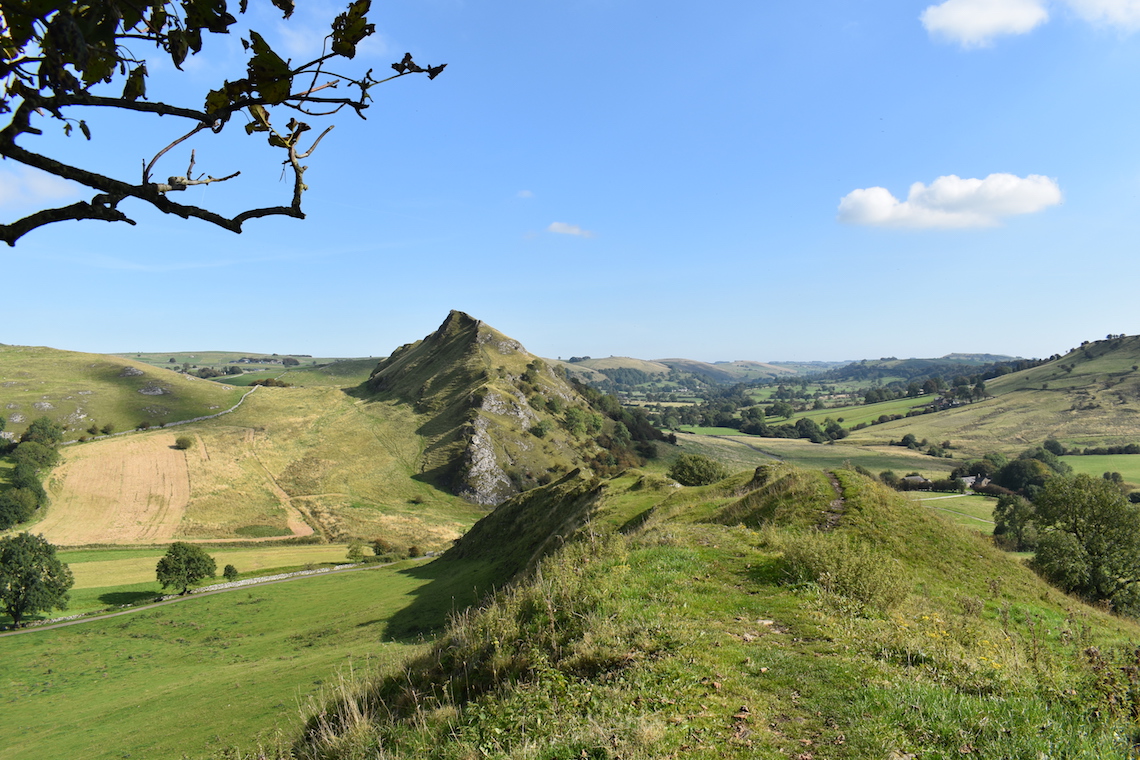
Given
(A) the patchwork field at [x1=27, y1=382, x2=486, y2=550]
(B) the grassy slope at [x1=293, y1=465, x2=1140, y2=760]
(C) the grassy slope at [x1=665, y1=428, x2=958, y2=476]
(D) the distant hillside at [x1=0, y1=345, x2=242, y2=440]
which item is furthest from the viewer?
(C) the grassy slope at [x1=665, y1=428, x2=958, y2=476]

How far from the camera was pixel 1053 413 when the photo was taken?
500 feet

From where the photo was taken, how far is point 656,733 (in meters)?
5.80

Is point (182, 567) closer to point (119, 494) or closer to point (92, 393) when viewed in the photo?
point (119, 494)

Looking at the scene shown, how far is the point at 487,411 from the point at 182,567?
6948 cm

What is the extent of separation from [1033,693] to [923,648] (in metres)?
1.62

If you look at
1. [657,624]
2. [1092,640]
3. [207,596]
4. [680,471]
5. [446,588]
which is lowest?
[207,596]

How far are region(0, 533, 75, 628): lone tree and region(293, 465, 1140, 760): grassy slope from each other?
5986 centimetres

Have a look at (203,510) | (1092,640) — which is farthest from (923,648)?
(203,510)

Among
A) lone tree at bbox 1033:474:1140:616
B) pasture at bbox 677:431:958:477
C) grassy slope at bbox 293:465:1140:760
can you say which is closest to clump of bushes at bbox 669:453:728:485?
lone tree at bbox 1033:474:1140:616

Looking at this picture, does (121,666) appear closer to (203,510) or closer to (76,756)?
(76,756)

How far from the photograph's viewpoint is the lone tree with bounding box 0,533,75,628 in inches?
1833

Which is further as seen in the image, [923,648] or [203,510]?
[203,510]

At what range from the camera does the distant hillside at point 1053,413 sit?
5335 inches

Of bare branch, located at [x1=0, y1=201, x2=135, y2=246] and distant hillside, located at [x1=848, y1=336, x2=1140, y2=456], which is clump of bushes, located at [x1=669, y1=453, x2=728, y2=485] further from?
distant hillside, located at [x1=848, y1=336, x2=1140, y2=456]
